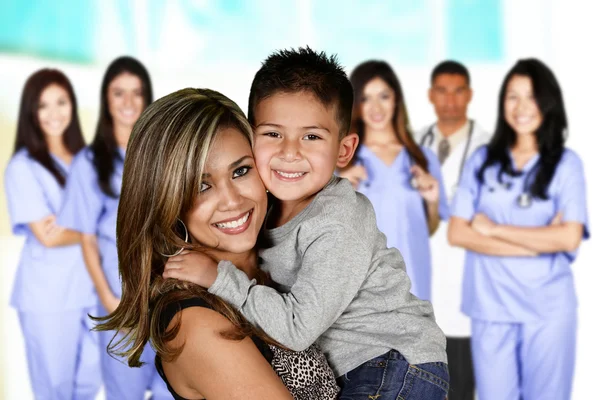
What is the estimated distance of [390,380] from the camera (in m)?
1.92

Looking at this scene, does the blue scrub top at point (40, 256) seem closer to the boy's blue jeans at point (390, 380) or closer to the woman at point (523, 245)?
the woman at point (523, 245)

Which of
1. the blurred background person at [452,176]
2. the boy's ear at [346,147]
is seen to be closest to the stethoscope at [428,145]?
the blurred background person at [452,176]

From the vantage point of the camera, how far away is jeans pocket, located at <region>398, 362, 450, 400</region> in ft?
6.36

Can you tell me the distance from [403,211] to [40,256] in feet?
7.17

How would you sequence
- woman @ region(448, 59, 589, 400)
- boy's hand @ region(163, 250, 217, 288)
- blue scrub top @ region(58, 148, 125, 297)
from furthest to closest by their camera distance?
blue scrub top @ region(58, 148, 125, 297)
woman @ region(448, 59, 589, 400)
boy's hand @ region(163, 250, 217, 288)

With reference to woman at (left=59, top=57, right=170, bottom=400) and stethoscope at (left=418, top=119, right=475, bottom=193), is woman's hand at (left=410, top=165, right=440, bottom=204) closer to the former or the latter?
stethoscope at (left=418, top=119, right=475, bottom=193)

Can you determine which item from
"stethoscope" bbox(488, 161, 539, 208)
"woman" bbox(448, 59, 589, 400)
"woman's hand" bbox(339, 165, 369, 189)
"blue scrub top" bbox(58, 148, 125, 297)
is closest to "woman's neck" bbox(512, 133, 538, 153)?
"woman" bbox(448, 59, 589, 400)

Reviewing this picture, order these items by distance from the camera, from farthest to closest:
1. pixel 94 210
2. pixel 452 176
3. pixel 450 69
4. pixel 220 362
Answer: pixel 450 69 < pixel 452 176 < pixel 94 210 < pixel 220 362

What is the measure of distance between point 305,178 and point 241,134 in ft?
0.88

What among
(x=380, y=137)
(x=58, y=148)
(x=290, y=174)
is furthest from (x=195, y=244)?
(x=58, y=148)

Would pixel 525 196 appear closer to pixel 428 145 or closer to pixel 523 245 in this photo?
pixel 523 245

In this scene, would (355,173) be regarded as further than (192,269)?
Yes

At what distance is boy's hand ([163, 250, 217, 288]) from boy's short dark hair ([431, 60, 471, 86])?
3.41 meters

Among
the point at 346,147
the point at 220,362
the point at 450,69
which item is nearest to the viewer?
the point at 220,362
